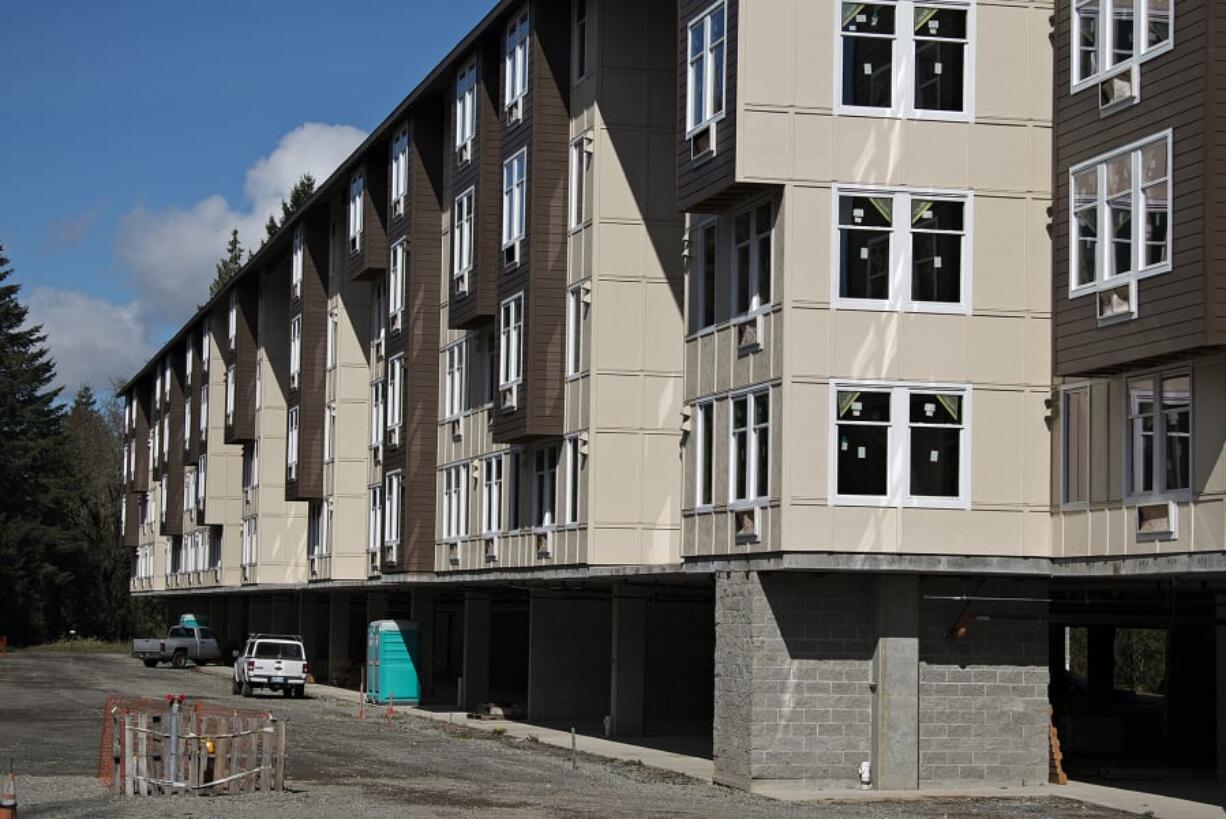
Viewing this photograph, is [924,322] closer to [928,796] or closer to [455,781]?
[928,796]

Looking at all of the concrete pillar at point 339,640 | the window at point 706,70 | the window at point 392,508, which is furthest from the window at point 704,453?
the concrete pillar at point 339,640

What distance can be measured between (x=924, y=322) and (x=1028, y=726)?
688cm

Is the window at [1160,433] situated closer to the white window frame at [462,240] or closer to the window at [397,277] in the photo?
the white window frame at [462,240]

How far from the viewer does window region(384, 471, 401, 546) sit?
2142 inches

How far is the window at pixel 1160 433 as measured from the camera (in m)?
26.1

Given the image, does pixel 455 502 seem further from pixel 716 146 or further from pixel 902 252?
pixel 902 252

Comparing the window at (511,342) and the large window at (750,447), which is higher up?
the window at (511,342)

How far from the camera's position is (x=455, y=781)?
3173 cm

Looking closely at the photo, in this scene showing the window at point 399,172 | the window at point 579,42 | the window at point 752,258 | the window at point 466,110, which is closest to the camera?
the window at point 752,258

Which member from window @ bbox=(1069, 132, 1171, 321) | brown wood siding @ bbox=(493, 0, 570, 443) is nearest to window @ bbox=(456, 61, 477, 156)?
brown wood siding @ bbox=(493, 0, 570, 443)

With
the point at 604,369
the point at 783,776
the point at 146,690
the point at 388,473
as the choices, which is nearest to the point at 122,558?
the point at 146,690

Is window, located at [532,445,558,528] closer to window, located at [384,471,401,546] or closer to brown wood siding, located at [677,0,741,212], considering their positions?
brown wood siding, located at [677,0,741,212]

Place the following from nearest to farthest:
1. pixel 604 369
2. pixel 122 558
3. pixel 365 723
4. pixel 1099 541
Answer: pixel 1099 541 → pixel 604 369 → pixel 365 723 → pixel 122 558

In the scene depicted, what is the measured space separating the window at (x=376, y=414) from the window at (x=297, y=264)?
8.86m
